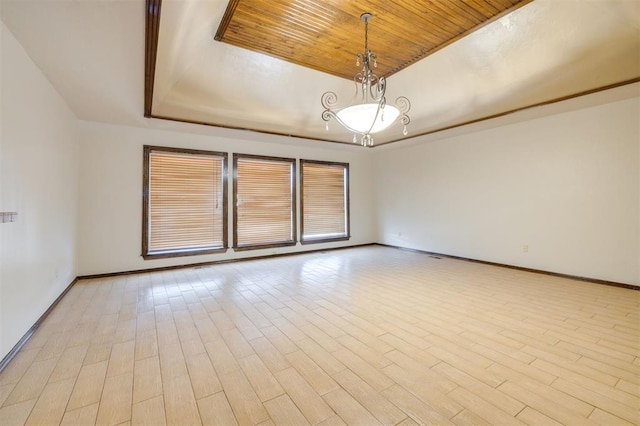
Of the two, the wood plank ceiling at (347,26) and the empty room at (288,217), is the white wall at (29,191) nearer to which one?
the empty room at (288,217)

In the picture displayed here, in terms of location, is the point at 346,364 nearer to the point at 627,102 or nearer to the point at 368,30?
the point at 368,30

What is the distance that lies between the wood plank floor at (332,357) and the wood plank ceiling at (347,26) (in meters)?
2.79

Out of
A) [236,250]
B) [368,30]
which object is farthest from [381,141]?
[236,250]

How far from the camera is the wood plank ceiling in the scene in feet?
7.27

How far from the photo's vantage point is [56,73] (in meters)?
2.63

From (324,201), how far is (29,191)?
4.91 m

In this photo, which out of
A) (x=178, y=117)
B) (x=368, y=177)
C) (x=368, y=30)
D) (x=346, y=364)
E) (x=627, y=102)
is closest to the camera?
(x=346, y=364)

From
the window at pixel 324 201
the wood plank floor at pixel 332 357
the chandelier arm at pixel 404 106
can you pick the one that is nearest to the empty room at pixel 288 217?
the wood plank floor at pixel 332 357

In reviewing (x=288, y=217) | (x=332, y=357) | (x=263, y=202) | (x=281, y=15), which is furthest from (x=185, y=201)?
(x=332, y=357)

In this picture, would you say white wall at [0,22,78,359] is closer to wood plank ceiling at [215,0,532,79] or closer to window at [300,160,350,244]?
wood plank ceiling at [215,0,532,79]

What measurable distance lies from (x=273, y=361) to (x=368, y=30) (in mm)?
3005

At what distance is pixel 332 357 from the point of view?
2010 mm

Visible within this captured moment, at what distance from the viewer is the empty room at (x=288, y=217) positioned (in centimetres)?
170

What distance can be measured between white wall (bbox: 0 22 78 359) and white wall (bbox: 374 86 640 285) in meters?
5.90
